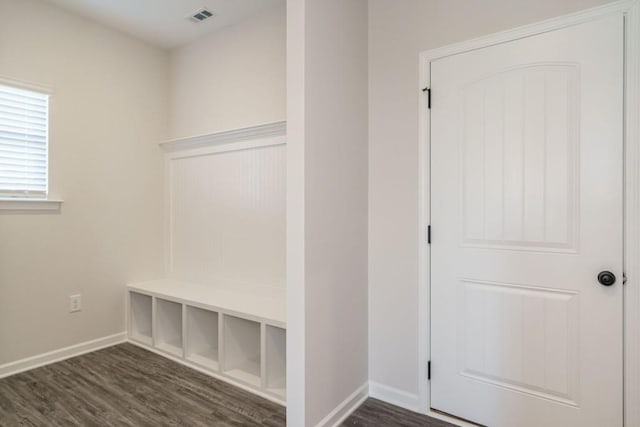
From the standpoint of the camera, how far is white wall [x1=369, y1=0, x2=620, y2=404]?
205 cm

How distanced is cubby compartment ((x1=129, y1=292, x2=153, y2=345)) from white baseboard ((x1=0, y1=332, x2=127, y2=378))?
0.39 ft

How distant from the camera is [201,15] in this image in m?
2.77

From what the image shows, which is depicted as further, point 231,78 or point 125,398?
point 231,78

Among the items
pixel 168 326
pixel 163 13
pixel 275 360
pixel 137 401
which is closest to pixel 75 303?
pixel 168 326

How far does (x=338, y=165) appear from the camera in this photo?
1.97m

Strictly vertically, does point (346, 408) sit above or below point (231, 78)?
below

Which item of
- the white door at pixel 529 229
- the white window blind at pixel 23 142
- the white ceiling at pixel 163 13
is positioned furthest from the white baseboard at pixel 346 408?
the white ceiling at pixel 163 13

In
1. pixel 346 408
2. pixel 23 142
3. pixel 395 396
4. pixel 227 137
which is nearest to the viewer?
pixel 346 408

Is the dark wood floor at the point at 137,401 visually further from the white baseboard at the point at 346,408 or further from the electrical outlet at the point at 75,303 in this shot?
the electrical outlet at the point at 75,303

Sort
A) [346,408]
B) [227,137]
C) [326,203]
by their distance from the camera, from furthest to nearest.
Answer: [227,137] < [346,408] < [326,203]

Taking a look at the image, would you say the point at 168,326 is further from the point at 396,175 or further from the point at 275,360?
the point at 396,175

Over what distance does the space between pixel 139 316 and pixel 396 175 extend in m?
2.65

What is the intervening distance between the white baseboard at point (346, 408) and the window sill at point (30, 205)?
2.53 m

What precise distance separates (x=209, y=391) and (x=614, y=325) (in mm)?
2319
